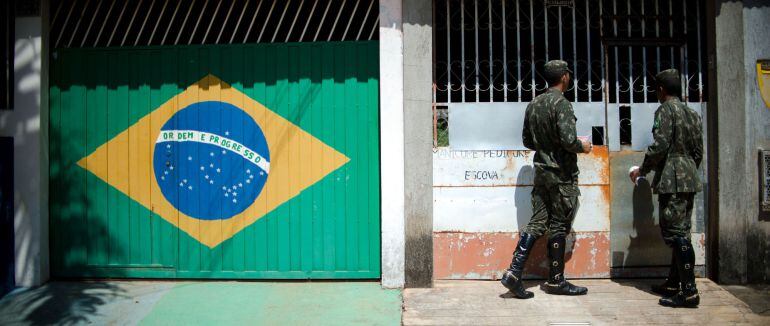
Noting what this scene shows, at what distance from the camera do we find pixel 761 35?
5.14 metres

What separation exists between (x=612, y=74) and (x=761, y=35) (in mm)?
1252

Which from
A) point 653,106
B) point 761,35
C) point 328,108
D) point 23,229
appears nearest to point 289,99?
point 328,108

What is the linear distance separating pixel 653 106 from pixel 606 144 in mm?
539

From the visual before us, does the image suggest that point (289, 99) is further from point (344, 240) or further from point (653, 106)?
point (653, 106)

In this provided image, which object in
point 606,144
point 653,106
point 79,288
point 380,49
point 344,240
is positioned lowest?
point 79,288

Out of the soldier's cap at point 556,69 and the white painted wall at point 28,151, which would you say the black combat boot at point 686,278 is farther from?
the white painted wall at point 28,151

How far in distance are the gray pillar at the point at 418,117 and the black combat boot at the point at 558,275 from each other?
1005 millimetres

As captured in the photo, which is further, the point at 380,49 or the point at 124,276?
the point at 124,276

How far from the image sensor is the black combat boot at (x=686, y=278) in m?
4.50

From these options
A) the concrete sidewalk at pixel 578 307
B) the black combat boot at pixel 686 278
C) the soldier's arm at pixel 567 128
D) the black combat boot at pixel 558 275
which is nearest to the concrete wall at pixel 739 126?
the concrete sidewalk at pixel 578 307

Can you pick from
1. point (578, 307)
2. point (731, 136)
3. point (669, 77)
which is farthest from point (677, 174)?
point (578, 307)

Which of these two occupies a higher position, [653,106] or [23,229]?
[653,106]

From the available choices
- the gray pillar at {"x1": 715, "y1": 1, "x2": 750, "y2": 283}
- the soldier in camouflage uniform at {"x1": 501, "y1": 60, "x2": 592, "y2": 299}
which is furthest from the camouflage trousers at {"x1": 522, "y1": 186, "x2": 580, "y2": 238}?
the gray pillar at {"x1": 715, "y1": 1, "x2": 750, "y2": 283}

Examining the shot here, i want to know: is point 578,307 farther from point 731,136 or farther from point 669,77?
point 731,136
